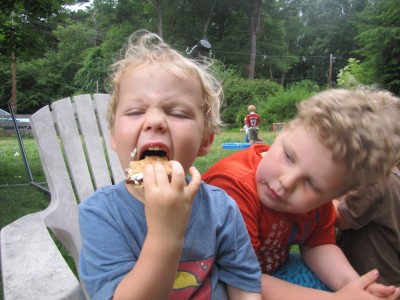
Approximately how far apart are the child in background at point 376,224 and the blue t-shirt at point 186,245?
0.57 metres

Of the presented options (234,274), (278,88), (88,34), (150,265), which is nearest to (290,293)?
(234,274)

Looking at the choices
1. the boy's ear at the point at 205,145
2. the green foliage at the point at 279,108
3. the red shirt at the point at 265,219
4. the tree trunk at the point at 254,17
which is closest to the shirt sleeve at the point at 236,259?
the red shirt at the point at 265,219

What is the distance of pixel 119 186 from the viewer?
3.95ft

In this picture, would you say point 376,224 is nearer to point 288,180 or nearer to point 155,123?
point 288,180

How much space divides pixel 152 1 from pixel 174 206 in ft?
103

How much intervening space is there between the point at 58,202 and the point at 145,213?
3.36 feet

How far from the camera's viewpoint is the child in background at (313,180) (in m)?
1.27

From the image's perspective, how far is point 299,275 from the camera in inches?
59.9

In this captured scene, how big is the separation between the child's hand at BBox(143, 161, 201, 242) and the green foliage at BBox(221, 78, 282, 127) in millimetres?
19176

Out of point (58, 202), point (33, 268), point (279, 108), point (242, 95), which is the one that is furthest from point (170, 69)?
point (242, 95)

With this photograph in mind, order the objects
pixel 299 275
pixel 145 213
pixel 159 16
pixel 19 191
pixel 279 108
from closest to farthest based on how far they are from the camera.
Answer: pixel 145 213, pixel 299 275, pixel 19 191, pixel 279 108, pixel 159 16

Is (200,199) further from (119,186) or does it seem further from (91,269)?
(91,269)

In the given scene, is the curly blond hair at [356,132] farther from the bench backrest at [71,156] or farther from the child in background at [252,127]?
the child in background at [252,127]

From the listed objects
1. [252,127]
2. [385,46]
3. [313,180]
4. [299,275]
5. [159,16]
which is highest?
[159,16]
